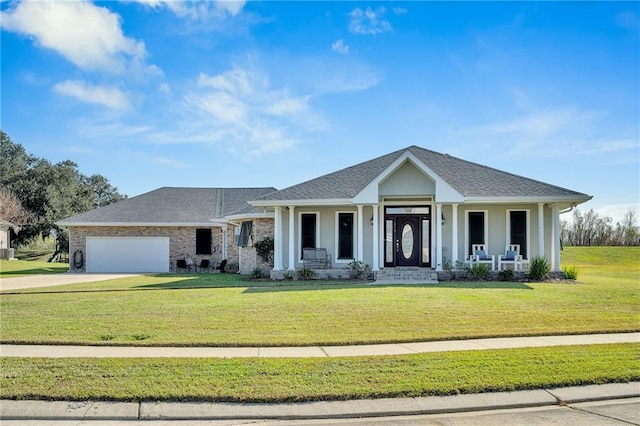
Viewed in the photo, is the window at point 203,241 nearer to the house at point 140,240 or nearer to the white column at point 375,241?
the house at point 140,240

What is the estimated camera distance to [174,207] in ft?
105

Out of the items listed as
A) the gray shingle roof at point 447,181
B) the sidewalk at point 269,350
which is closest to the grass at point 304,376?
the sidewalk at point 269,350

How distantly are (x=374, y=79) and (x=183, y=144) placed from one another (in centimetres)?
1252

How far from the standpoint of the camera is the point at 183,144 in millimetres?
26609

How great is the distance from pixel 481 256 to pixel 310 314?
11098mm

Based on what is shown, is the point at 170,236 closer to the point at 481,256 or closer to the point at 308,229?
the point at 308,229

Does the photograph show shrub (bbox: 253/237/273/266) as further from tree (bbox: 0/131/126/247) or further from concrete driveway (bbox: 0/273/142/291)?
tree (bbox: 0/131/126/247)

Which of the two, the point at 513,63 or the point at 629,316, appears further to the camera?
the point at 513,63

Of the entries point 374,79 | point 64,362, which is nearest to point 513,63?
point 374,79

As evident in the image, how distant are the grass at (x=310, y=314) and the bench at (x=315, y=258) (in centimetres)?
473

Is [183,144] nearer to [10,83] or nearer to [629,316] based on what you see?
[10,83]

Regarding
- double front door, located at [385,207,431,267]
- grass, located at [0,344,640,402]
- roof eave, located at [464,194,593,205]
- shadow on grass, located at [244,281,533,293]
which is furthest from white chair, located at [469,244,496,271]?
grass, located at [0,344,640,402]

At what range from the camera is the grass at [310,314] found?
916 cm

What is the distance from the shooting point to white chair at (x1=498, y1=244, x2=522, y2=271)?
19578 mm
